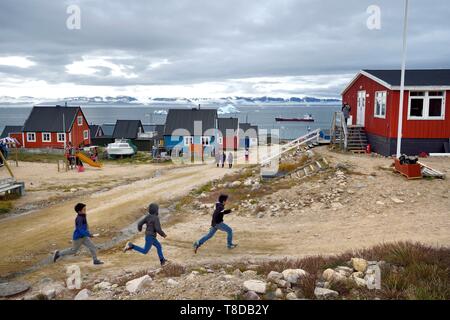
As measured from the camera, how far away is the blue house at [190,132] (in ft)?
185

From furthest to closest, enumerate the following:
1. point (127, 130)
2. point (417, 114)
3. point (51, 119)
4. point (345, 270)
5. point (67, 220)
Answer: point (127, 130), point (51, 119), point (417, 114), point (67, 220), point (345, 270)

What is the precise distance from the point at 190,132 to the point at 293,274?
5002cm

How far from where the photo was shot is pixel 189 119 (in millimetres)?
59250

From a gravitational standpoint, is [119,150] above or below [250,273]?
below

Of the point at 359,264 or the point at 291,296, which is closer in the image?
the point at 291,296

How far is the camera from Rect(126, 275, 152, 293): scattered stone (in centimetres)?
832

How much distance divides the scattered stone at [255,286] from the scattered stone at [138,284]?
83.0 inches

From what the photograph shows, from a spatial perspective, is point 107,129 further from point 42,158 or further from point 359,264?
point 359,264

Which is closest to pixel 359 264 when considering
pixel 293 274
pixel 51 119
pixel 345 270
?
pixel 345 270

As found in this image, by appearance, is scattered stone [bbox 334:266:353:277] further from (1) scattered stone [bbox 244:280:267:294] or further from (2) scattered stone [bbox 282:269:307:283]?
(1) scattered stone [bbox 244:280:267:294]

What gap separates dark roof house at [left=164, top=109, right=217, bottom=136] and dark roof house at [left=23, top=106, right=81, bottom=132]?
44.2ft

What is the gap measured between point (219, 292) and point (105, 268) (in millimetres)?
4762

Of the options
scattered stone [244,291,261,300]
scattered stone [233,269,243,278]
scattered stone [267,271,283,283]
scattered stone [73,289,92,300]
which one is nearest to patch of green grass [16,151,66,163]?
scattered stone [73,289,92,300]

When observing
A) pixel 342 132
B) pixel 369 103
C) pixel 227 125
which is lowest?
pixel 227 125
